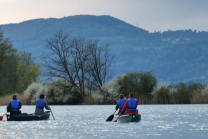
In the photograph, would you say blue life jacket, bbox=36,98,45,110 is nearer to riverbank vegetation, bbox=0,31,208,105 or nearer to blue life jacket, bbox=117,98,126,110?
blue life jacket, bbox=117,98,126,110

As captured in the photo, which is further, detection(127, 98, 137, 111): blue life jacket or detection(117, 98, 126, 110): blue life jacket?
detection(117, 98, 126, 110): blue life jacket

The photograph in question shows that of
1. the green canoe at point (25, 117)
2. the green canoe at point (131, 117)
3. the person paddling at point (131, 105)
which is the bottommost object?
the green canoe at point (131, 117)

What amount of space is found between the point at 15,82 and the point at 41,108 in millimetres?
51483

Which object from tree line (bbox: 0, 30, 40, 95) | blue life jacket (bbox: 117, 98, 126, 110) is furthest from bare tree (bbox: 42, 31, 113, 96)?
blue life jacket (bbox: 117, 98, 126, 110)

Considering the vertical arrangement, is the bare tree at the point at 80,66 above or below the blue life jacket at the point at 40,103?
above

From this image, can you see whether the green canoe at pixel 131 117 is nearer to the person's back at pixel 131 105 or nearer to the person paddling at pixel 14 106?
the person's back at pixel 131 105

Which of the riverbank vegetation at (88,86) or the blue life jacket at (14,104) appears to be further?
the riverbank vegetation at (88,86)

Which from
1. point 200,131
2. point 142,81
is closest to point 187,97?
point 142,81

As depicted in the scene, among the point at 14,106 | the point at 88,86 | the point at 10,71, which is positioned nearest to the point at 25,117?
the point at 14,106

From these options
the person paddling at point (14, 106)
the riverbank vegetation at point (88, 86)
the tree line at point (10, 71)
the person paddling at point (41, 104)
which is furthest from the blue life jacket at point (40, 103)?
the tree line at point (10, 71)

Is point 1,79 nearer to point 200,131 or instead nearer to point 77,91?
point 77,91

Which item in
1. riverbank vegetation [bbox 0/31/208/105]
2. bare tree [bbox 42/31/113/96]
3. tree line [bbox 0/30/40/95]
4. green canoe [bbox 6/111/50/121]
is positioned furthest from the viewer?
tree line [bbox 0/30/40/95]

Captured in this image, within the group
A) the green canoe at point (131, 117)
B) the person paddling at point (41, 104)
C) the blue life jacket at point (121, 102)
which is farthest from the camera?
the person paddling at point (41, 104)

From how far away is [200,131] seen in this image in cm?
2975
